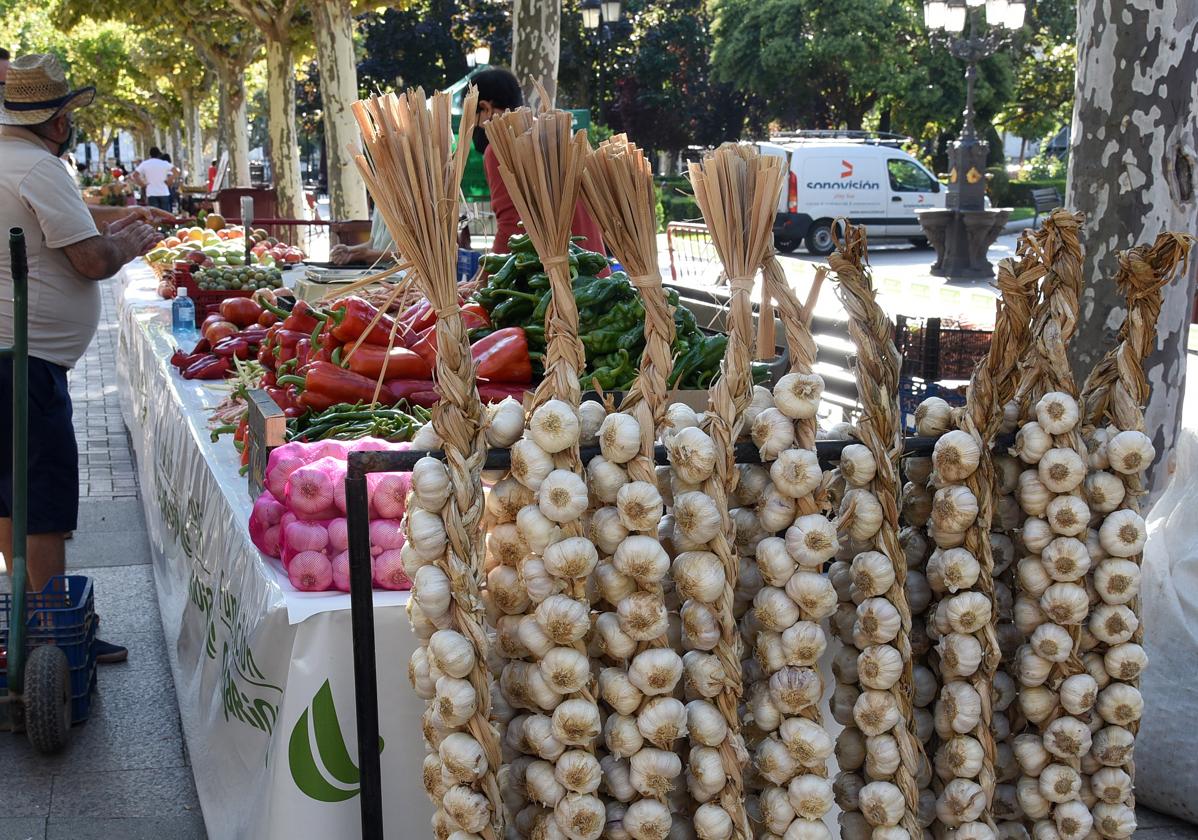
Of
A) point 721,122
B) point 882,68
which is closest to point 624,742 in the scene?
point 882,68

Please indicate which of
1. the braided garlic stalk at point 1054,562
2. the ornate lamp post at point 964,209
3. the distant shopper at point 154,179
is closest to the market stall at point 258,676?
the braided garlic stalk at point 1054,562

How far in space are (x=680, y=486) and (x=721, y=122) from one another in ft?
151

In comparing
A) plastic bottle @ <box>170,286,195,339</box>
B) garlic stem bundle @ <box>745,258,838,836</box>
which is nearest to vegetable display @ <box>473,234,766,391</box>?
garlic stem bundle @ <box>745,258,838,836</box>

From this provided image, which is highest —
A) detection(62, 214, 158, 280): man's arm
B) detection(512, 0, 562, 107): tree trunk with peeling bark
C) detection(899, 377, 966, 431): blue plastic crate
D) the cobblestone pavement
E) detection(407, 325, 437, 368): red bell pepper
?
detection(512, 0, 562, 107): tree trunk with peeling bark

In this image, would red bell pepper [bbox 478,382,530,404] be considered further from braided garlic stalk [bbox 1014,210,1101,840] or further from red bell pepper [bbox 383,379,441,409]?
braided garlic stalk [bbox 1014,210,1101,840]

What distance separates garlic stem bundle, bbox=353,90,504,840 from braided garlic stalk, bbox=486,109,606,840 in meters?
0.08

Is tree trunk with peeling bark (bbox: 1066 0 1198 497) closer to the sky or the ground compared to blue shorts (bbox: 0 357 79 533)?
closer to the sky

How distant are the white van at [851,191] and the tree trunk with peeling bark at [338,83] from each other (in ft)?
34.7

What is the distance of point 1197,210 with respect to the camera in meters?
4.33

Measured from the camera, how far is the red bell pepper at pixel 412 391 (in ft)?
12.2

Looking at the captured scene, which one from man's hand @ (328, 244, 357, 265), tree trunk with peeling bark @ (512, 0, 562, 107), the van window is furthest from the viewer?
the van window

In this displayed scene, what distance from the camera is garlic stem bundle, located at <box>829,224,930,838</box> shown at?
2127mm

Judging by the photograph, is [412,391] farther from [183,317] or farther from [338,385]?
[183,317]

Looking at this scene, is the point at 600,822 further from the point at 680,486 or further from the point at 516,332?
the point at 516,332
